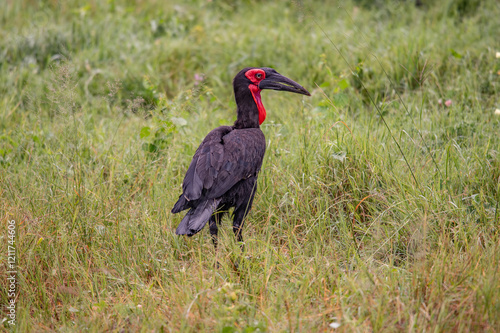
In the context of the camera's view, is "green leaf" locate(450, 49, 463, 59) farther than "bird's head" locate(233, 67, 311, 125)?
Yes

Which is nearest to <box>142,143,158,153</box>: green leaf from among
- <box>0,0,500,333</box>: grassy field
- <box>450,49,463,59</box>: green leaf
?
<box>0,0,500,333</box>: grassy field

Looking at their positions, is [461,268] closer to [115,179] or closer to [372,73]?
[115,179]

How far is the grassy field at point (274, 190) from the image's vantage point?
2336 mm

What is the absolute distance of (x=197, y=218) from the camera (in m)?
2.83

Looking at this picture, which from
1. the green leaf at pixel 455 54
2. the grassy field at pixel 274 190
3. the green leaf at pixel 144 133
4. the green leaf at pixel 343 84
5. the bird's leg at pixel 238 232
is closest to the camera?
the grassy field at pixel 274 190

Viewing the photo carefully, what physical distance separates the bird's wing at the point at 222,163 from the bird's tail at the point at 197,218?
6 cm

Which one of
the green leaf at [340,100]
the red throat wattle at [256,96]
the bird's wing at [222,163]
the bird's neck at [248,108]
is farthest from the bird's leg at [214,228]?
the green leaf at [340,100]

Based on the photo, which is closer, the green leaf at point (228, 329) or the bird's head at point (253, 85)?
the green leaf at point (228, 329)

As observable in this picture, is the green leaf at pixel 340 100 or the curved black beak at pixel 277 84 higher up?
the curved black beak at pixel 277 84

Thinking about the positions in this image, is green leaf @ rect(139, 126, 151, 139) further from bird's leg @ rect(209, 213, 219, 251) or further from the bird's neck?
bird's leg @ rect(209, 213, 219, 251)

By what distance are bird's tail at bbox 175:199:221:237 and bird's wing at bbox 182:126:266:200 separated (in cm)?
6

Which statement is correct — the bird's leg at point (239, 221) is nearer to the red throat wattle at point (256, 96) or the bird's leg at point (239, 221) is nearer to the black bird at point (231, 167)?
the black bird at point (231, 167)

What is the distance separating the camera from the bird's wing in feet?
9.78

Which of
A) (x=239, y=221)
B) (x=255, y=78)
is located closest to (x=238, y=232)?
(x=239, y=221)
